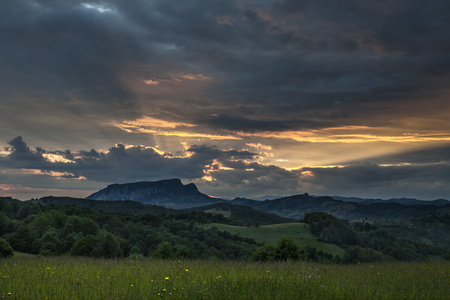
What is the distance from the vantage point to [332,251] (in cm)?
16912

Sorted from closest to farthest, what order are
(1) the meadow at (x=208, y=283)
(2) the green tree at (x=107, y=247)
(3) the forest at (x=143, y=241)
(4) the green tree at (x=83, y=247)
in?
(1) the meadow at (x=208, y=283) < (3) the forest at (x=143, y=241) < (4) the green tree at (x=83, y=247) < (2) the green tree at (x=107, y=247)

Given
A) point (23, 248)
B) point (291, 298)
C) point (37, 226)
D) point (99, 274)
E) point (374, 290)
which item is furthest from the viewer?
point (37, 226)

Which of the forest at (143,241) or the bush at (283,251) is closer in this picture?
the bush at (283,251)

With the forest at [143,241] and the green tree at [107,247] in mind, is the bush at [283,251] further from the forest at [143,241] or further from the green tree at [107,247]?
the green tree at [107,247]

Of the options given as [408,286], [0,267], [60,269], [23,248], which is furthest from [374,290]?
[23,248]

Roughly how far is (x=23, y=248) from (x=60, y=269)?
3621 inches

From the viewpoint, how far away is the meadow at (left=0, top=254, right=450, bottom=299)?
11547 millimetres

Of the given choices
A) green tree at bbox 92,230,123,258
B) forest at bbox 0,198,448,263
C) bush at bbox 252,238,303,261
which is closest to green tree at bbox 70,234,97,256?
forest at bbox 0,198,448,263

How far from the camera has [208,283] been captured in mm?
13008

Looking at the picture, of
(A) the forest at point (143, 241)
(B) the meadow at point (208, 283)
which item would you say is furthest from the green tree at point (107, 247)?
(B) the meadow at point (208, 283)

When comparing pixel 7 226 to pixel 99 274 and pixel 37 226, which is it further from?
pixel 99 274

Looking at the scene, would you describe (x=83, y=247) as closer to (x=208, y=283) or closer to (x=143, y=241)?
(x=208, y=283)

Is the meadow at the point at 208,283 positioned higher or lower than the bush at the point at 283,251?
higher

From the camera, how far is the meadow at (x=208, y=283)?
11547 mm
